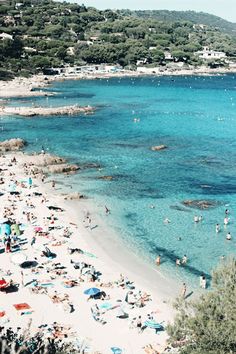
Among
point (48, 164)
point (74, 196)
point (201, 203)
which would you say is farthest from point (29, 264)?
point (48, 164)

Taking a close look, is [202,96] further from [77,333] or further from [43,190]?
[77,333]

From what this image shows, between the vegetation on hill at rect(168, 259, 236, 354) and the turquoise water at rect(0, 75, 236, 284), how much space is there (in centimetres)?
1157

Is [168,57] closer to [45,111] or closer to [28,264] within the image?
[45,111]

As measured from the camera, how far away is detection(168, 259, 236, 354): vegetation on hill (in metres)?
14.3

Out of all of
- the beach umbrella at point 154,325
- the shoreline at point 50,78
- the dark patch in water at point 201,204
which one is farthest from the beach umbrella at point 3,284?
the shoreline at point 50,78

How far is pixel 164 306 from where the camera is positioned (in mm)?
23953

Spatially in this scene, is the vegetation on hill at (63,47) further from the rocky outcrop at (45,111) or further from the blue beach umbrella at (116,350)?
the blue beach umbrella at (116,350)

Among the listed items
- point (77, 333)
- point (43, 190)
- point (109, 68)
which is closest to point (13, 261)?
point (77, 333)

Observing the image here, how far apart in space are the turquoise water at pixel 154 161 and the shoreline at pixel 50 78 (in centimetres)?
686

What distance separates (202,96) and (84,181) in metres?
79.4

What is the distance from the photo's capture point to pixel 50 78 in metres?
134

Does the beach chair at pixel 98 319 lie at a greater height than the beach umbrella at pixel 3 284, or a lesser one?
lesser

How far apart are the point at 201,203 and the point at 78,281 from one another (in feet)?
55.8

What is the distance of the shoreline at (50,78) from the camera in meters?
103
